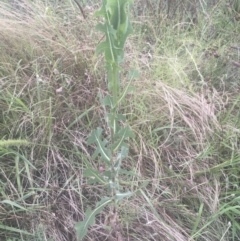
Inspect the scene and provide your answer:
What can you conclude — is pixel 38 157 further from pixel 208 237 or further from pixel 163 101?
pixel 208 237

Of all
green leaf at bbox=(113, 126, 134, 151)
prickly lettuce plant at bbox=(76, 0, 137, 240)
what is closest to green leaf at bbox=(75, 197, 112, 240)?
prickly lettuce plant at bbox=(76, 0, 137, 240)

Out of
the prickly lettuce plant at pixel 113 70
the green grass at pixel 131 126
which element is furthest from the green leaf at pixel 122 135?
the green grass at pixel 131 126

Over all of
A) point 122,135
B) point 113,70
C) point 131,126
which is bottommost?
point 131,126

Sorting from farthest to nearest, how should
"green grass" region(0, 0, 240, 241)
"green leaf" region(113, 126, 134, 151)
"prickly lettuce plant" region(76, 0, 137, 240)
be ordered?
"green grass" region(0, 0, 240, 241) → "green leaf" region(113, 126, 134, 151) → "prickly lettuce plant" region(76, 0, 137, 240)

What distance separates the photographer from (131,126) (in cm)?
158

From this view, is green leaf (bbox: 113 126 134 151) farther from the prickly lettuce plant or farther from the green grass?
the green grass

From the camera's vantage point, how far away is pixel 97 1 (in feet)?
6.82

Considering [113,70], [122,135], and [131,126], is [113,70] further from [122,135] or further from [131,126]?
[131,126]

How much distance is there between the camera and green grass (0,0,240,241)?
1.39 m

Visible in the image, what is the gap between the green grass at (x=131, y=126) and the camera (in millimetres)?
1395

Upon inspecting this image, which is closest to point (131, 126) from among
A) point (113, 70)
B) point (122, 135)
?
point (122, 135)

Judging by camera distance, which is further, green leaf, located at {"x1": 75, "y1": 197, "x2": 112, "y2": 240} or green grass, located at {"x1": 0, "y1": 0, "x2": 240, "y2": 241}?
green grass, located at {"x1": 0, "y1": 0, "x2": 240, "y2": 241}

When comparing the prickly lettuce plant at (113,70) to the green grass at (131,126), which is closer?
the prickly lettuce plant at (113,70)

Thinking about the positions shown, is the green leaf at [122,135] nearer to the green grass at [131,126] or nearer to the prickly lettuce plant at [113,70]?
the prickly lettuce plant at [113,70]
